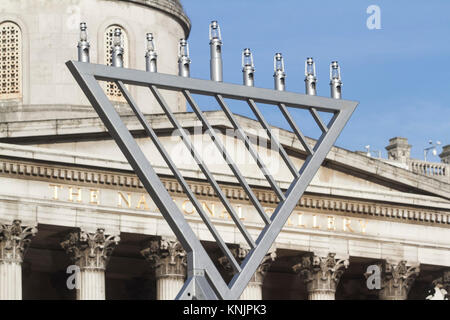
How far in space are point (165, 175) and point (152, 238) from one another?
7.62 ft

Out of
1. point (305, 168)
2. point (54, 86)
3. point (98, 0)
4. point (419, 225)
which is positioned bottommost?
point (305, 168)

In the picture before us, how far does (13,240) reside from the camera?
49.3 m

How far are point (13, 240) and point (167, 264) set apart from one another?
243 inches

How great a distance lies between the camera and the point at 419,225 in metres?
60.0

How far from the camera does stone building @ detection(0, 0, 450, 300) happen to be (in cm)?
5053

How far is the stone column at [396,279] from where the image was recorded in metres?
58.8

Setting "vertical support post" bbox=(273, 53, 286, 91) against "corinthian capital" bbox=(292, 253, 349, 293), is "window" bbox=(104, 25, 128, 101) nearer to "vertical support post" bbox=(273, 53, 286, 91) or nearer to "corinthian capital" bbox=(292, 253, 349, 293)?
"corinthian capital" bbox=(292, 253, 349, 293)

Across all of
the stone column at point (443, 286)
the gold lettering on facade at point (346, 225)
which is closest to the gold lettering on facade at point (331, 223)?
the gold lettering on facade at point (346, 225)

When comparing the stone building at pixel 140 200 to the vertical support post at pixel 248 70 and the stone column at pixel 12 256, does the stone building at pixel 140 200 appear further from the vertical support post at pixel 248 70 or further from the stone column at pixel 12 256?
the vertical support post at pixel 248 70

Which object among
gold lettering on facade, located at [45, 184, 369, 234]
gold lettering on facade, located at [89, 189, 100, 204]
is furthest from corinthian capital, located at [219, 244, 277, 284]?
gold lettering on facade, located at [89, 189, 100, 204]

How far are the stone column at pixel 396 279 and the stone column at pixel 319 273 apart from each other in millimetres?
2432
